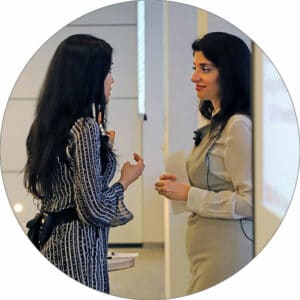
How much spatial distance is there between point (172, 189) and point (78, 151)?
174 millimetres

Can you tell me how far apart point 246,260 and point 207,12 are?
0.44 m

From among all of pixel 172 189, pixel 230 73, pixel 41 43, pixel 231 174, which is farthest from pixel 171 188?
pixel 41 43

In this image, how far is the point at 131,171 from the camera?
1.02 meters

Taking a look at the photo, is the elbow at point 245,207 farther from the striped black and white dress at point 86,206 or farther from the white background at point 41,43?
the striped black and white dress at point 86,206

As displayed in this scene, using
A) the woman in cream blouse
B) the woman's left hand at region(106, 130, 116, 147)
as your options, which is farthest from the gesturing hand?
the woman's left hand at region(106, 130, 116, 147)

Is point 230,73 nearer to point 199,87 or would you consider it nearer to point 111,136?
point 199,87

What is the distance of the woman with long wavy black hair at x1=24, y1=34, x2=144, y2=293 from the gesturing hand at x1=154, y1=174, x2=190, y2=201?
0.14 ft

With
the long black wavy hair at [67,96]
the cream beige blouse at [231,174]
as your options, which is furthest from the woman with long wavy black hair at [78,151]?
the cream beige blouse at [231,174]

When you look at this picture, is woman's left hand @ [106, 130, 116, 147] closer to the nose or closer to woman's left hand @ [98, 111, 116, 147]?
woman's left hand @ [98, 111, 116, 147]

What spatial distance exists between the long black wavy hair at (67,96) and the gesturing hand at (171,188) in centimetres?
10

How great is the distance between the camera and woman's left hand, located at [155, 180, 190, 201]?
3.38 feet

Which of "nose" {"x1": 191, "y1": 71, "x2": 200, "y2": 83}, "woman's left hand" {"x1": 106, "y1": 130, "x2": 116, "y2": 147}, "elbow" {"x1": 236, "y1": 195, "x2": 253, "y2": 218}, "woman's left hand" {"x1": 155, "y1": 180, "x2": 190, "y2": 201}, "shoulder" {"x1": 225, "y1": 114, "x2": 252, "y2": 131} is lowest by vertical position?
"elbow" {"x1": 236, "y1": 195, "x2": 253, "y2": 218}

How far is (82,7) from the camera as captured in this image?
104cm

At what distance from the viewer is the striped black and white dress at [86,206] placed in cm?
102
